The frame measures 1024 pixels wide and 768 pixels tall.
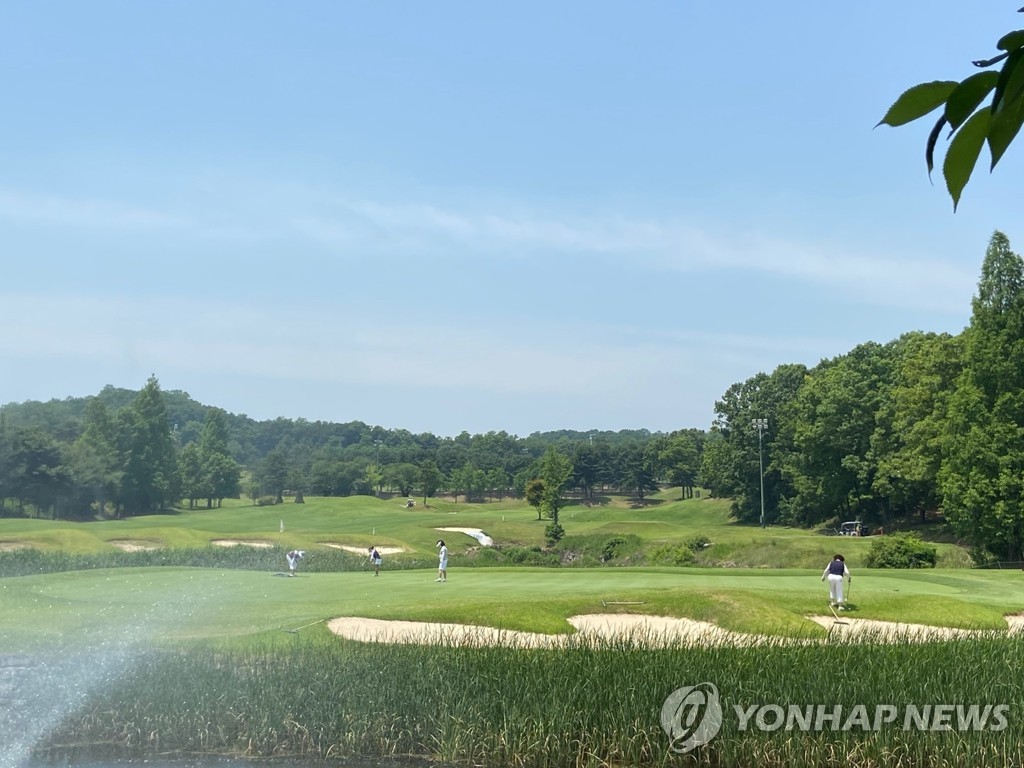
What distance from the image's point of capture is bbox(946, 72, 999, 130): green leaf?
175 centimetres

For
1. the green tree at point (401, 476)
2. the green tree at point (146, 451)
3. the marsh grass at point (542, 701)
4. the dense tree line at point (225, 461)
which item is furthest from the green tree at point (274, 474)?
the marsh grass at point (542, 701)

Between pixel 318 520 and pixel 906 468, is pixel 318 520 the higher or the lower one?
the lower one

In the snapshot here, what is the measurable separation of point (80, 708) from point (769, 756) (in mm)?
9794

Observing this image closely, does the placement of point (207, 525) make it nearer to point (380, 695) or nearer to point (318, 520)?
point (318, 520)

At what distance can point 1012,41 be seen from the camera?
1.66 meters

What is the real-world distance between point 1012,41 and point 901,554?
47.9 m

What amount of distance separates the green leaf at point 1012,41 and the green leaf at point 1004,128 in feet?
0.37

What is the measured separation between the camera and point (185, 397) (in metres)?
70.9

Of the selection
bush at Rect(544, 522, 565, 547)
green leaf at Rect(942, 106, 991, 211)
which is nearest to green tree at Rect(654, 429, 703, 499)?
bush at Rect(544, 522, 565, 547)

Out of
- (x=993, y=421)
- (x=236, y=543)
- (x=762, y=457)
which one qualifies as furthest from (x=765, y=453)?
(x=236, y=543)

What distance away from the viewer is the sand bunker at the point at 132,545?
46.5 metres

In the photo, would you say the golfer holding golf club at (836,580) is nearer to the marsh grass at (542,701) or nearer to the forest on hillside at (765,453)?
the marsh grass at (542,701)

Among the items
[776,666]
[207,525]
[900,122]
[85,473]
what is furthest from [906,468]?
[900,122]

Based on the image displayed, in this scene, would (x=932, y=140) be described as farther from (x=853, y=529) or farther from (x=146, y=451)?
(x=853, y=529)
